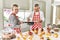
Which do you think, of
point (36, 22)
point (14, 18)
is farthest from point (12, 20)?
point (36, 22)

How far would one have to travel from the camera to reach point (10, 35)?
956mm

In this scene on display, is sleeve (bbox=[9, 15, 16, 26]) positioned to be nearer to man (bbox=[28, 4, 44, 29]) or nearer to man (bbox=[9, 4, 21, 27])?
man (bbox=[9, 4, 21, 27])

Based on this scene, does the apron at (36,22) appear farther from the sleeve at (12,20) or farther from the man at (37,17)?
the sleeve at (12,20)

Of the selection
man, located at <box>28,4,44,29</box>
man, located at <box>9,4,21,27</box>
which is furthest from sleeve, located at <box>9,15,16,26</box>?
man, located at <box>28,4,44,29</box>

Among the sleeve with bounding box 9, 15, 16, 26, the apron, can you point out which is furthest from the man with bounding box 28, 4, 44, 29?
the sleeve with bounding box 9, 15, 16, 26

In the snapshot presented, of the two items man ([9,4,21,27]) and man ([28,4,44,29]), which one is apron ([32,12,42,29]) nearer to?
man ([28,4,44,29])

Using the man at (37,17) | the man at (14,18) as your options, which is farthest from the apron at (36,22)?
the man at (14,18)

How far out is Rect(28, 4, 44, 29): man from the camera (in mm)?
959

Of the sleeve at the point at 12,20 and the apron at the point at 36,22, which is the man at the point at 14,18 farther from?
the apron at the point at 36,22

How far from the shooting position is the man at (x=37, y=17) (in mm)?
959

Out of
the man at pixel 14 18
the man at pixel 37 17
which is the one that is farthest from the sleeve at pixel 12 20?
the man at pixel 37 17

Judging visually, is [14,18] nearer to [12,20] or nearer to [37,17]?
[12,20]

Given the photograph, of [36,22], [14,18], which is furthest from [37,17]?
[14,18]

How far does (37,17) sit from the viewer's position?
3.18 feet
